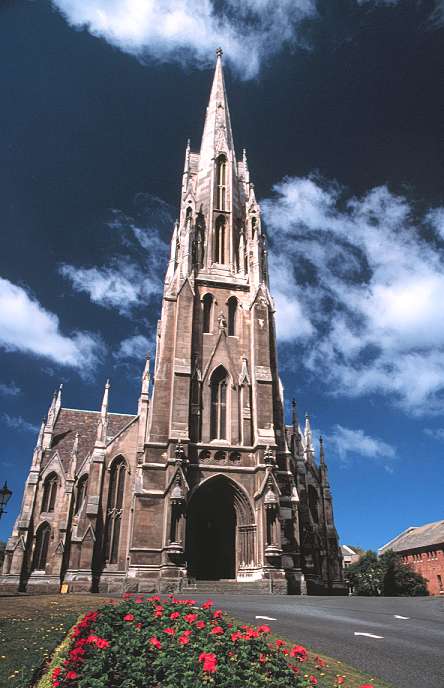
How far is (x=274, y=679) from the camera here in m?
6.08

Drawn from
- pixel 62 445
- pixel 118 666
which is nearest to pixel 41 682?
pixel 118 666

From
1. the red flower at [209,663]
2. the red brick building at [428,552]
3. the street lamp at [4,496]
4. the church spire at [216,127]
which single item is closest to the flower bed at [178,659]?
the red flower at [209,663]

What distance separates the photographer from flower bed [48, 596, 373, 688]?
604cm

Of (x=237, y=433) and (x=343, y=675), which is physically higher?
(x=237, y=433)

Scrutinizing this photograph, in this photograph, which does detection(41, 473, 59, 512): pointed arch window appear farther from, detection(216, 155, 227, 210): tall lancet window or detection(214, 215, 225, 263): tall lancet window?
detection(216, 155, 227, 210): tall lancet window

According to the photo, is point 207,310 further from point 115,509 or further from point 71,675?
point 71,675

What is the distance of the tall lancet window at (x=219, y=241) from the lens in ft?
116

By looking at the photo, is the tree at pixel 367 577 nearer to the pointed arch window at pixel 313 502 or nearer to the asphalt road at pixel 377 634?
the pointed arch window at pixel 313 502

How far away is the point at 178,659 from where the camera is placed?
6.66m

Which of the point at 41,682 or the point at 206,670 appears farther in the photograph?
the point at 41,682

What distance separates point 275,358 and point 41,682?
84.4 ft

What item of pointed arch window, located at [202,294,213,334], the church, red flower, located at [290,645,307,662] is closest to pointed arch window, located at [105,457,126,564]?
the church

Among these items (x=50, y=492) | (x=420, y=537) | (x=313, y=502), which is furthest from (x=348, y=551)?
(x=50, y=492)

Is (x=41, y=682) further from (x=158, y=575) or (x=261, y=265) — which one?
(x=261, y=265)
